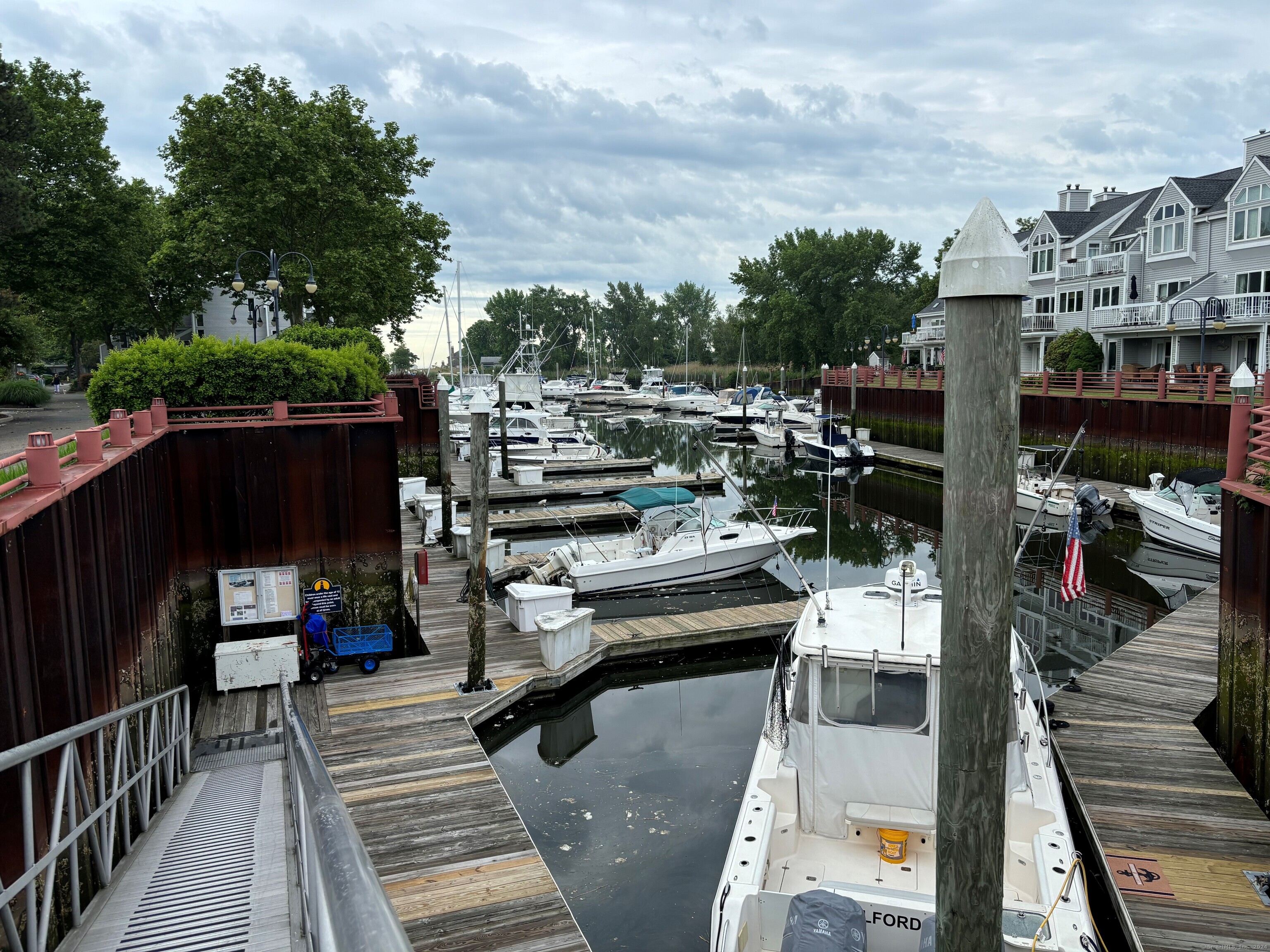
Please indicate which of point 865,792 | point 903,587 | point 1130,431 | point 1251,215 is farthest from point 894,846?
point 1251,215

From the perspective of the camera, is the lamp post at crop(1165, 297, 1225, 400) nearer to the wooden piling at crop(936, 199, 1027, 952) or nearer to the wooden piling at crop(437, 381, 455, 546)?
the wooden piling at crop(437, 381, 455, 546)

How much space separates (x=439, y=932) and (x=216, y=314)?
157ft

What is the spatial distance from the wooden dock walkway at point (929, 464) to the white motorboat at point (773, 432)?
4.64m

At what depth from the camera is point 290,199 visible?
33.2m

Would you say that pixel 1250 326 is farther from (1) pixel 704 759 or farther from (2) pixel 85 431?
(2) pixel 85 431

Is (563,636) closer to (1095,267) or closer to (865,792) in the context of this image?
(865,792)

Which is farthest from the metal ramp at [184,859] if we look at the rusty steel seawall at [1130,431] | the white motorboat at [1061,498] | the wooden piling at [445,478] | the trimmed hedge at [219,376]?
the white motorboat at [1061,498]

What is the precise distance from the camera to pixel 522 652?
47.9 feet

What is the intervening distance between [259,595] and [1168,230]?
43647mm

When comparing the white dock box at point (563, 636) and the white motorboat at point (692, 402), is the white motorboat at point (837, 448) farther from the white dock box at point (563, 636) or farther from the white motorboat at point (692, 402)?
the white dock box at point (563, 636)

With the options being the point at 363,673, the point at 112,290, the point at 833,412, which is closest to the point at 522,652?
the point at 363,673

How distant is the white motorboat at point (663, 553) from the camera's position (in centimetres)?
1997

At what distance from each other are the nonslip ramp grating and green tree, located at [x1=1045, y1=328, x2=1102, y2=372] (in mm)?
42914

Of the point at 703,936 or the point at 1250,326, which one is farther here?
the point at 1250,326
